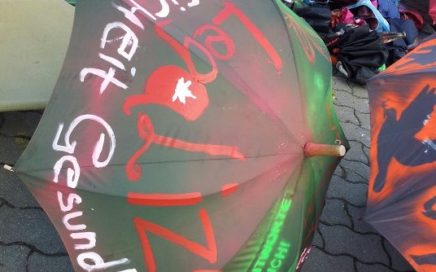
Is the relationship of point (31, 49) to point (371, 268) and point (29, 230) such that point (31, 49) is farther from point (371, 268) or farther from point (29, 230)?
point (371, 268)

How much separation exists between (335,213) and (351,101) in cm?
103

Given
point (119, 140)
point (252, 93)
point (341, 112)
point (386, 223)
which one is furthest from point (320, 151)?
point (341, 112)

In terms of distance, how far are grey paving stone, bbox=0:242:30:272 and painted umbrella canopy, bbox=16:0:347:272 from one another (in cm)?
52

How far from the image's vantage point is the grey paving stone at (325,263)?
2.12 metres

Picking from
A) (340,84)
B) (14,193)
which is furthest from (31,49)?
(340,84)

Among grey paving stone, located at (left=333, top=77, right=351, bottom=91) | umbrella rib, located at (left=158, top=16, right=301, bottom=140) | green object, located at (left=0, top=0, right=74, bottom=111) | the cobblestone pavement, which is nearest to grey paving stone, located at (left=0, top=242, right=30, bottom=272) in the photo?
the cobblestone pavement

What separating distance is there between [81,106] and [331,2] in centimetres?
265

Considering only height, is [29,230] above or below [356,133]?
above

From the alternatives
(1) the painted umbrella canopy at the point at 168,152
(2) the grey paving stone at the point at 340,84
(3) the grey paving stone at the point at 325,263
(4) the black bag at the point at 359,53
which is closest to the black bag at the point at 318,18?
(4) the black bag at the point at 359,53

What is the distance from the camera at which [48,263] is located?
191cm

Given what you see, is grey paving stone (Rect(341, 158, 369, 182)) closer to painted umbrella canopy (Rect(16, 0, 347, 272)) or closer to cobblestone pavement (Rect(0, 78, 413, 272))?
cobblestone pavement (Rect(0, 78, 413, 272))

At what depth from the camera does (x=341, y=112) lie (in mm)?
3104

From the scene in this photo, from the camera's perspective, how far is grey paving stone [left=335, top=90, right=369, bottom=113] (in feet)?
10.4

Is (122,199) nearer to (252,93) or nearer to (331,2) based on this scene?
(252,93)
